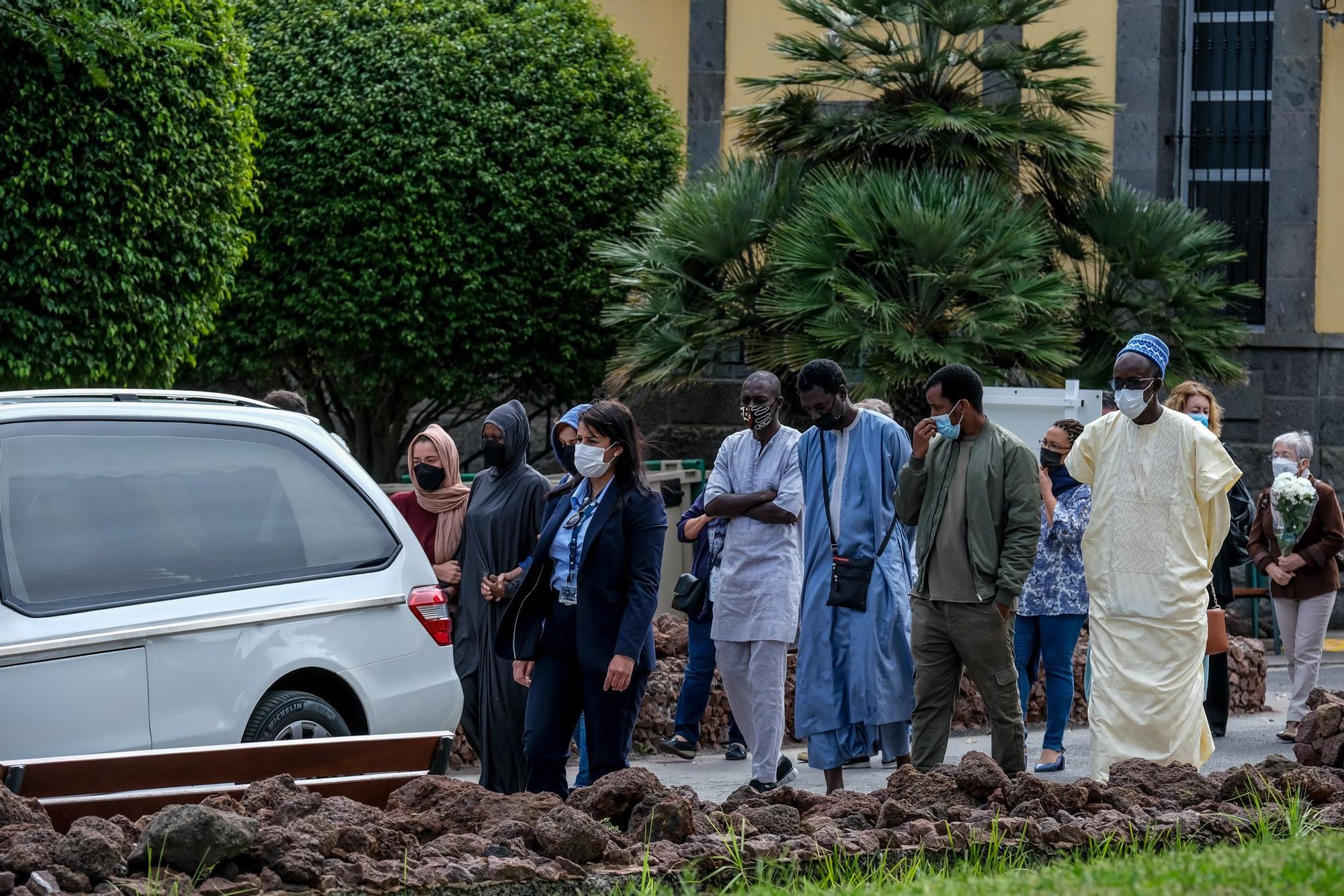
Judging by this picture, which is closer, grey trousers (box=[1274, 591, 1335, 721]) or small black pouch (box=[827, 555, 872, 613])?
small black pouch (box=[827, 555, 872, 613])

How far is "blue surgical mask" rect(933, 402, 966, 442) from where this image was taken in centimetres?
730

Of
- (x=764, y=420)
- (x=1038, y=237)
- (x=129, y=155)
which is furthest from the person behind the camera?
(x=1038, y=237)

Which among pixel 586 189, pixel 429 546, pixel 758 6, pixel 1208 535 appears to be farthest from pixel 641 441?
pixel 758 6

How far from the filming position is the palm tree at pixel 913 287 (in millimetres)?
12914

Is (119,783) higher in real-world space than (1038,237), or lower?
lower

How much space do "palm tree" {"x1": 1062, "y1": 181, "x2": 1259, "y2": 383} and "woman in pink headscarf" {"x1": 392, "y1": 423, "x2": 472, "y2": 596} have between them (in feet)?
24.3

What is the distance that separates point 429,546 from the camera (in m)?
8.25

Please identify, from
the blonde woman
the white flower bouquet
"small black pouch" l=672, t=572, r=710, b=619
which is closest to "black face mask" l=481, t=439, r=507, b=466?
"small black pouch" l=672, t=572, r=710, b=619

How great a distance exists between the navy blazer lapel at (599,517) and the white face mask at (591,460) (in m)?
0.09

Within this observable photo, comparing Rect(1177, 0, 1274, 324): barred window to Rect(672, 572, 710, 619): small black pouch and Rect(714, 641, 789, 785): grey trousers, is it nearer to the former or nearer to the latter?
Rect(672, 572, 710, 619): small black pouch

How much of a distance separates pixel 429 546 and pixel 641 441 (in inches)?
71.3

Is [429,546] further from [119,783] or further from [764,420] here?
[119,783]

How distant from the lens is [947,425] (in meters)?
7.31

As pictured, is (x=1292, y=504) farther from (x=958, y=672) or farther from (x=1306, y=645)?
(x=958, y=672)
